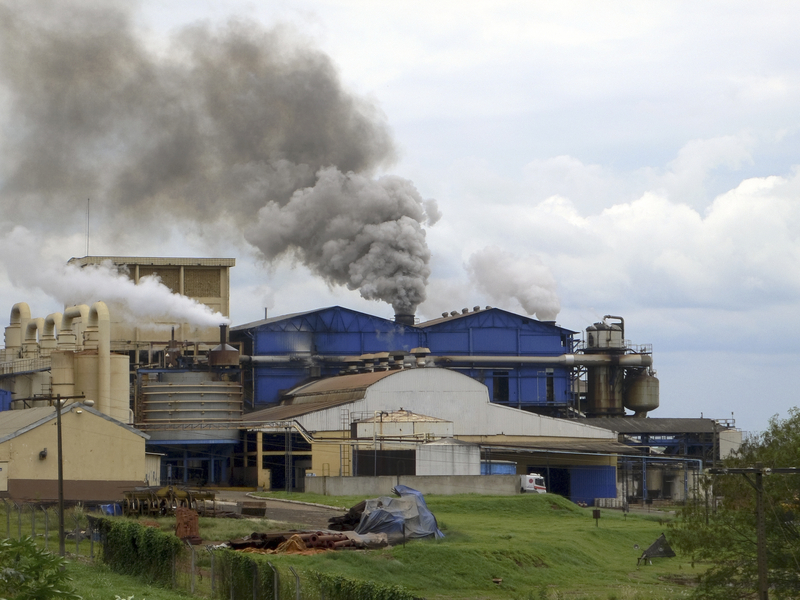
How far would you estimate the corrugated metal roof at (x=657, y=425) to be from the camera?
3081 inches

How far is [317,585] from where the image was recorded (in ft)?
68.8

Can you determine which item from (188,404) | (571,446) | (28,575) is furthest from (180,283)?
(28,575)

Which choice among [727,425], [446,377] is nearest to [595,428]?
[446,377]

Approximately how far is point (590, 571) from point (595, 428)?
3489cm

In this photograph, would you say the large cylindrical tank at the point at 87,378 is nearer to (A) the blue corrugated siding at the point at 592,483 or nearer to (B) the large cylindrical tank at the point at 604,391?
(A) the blue corrugated siding at the point at 592,483

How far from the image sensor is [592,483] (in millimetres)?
66562

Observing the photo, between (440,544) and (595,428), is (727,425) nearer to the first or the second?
(595,428)

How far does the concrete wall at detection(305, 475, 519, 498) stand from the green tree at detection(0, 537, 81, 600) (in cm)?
4012

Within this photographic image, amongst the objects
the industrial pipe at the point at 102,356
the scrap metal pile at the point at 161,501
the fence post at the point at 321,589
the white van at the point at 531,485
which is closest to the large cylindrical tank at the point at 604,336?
the white van at the point at 531,485

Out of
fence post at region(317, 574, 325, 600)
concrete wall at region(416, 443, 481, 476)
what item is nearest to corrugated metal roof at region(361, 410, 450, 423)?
concrete wall at region(416, 443, 481, 476)

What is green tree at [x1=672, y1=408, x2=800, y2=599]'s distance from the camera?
25078 millimetres

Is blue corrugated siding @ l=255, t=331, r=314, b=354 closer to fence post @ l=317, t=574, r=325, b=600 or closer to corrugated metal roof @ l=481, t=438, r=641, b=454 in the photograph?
corrugated metal roof @ l=481, t=438, r=641, b=454

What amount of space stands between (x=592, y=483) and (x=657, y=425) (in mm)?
14551

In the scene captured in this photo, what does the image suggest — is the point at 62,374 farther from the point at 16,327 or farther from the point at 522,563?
the point at 522,563
